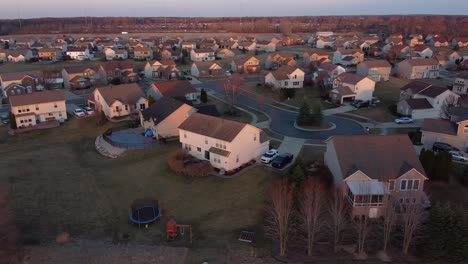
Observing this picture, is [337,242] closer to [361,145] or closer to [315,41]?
[361,145]

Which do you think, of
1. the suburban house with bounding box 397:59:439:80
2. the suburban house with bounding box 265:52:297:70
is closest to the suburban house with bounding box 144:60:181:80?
the suburban house with bounding box 265:52:297:70

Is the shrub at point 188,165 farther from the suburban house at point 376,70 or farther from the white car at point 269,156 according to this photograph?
the suburban house at point 376,70

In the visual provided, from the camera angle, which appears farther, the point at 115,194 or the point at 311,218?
the point at 115,194

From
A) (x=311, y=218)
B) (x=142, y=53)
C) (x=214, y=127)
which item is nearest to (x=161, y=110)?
(x=214, y=127)

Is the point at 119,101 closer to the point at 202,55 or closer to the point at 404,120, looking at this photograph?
the point at 404,120

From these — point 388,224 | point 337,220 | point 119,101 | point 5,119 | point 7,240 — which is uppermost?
point 119,101

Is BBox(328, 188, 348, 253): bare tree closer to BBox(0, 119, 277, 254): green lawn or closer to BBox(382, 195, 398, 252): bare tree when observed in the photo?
BBox(382, 195, 398, 252): bare tree
